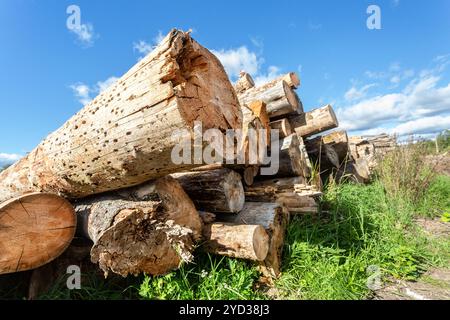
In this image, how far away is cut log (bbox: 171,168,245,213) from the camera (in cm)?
249

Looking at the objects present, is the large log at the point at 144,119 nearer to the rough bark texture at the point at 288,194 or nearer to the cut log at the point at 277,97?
the rough bark texture at the point at 288,194

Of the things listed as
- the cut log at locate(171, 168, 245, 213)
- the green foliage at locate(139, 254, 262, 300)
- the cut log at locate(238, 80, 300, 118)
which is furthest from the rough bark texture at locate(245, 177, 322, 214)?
the cut log at locate(238, 80, 300, 118)

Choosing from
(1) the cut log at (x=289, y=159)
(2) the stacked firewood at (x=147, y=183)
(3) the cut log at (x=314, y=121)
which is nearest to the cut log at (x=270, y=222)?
(2) the stacked firewood at (x=147, y=183)

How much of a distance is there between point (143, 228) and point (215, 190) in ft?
2.55

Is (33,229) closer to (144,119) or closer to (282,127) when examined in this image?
(144,119)

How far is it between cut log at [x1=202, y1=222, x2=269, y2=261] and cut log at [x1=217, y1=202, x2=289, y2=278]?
169mm

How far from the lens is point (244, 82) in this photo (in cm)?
432

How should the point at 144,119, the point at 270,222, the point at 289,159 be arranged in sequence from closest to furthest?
the point at 144,119 → the point at 270,222 → the point at 289,159

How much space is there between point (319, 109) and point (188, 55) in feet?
9.35

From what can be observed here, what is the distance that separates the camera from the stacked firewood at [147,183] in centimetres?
168

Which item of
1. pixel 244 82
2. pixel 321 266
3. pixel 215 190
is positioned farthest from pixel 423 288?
pixel 244 82

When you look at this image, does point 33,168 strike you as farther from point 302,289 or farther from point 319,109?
point 319,109
